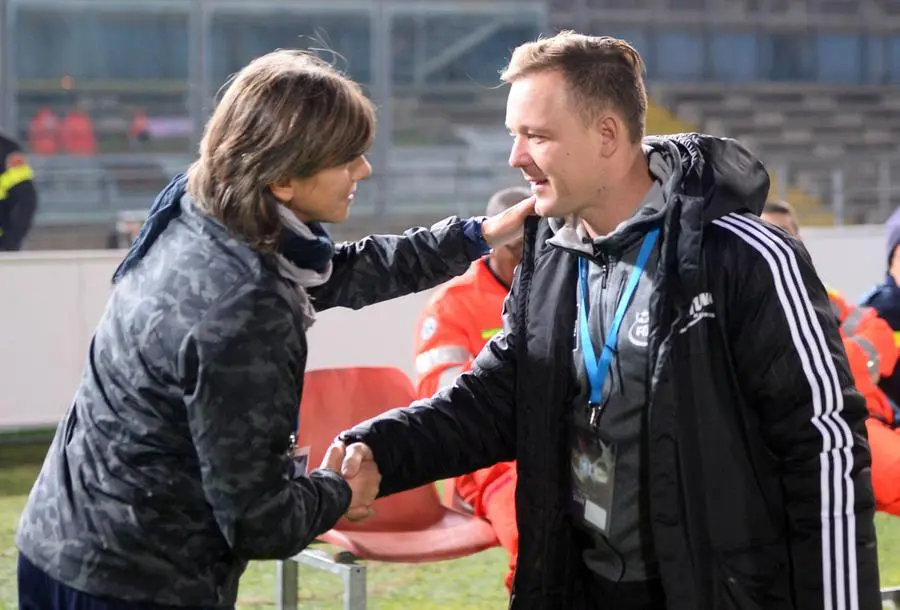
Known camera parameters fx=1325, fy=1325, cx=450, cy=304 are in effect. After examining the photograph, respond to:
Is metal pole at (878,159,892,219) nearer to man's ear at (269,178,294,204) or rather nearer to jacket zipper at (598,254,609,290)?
jacket zipper at (598,254,609,290)

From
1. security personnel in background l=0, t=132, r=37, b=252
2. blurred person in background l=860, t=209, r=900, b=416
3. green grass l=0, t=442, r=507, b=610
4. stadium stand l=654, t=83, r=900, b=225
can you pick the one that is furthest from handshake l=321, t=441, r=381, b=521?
stadium stand l=654, t=83, r=900, b=225

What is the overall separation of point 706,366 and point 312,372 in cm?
193

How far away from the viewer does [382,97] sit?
15.6m

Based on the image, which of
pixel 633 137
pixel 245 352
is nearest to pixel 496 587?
pixel 633 137

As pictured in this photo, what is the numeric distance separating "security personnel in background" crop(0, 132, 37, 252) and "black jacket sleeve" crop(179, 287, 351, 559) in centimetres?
763

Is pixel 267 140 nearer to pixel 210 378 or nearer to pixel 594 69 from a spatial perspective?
pixel 210 378

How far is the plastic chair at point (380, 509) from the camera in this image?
11.5 ft

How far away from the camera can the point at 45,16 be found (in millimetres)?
15523

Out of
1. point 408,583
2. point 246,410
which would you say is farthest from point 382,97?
point 246,410

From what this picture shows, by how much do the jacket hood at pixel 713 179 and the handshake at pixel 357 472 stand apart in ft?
1.96

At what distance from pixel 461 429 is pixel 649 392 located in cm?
46

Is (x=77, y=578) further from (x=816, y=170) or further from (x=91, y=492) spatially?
(x=816, y=170)

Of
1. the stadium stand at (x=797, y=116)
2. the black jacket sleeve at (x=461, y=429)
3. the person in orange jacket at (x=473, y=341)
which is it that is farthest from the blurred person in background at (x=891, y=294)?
the stadium stand at (x=797, y=116)

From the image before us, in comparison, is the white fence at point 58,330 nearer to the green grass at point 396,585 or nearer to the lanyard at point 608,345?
the green grass at point 396,585
